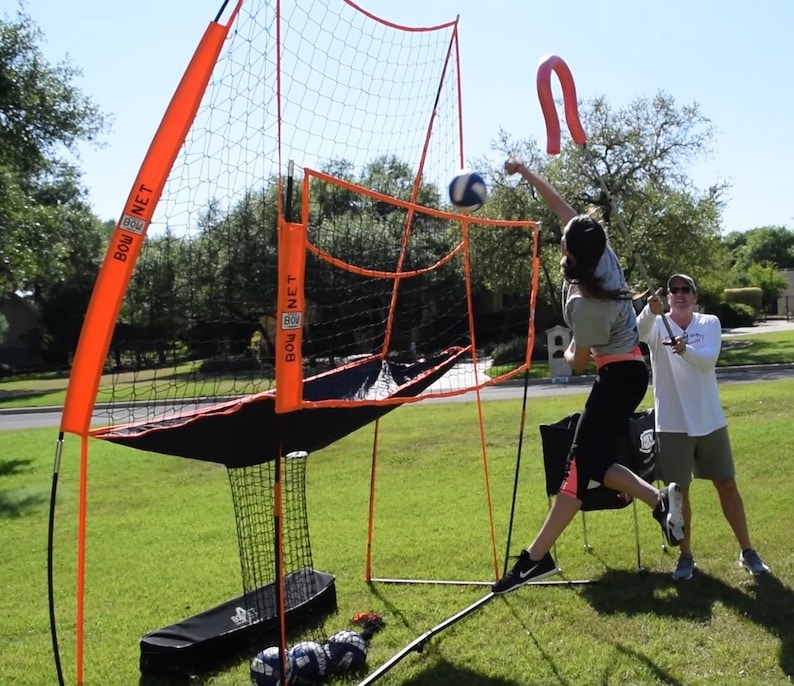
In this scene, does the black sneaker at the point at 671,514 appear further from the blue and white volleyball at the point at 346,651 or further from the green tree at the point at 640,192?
the green tree at the point at 640,192

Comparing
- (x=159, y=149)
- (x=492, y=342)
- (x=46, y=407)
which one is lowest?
(x=46, y=407)

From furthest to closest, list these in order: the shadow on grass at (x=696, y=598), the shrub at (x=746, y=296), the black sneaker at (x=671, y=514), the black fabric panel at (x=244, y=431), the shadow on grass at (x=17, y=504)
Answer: the shrub at (x=746, y=296)
the shadow on grass at (x=17, y=504)
the shadow on grass at (x=696, y=598)
the black sneaker at (x=671, y=514)
the black fabric panel at (x=244, y=431)

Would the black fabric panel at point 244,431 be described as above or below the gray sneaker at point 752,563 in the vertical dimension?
above

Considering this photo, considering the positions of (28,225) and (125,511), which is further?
(28,225)

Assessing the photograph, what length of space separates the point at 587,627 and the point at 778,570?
139 cm

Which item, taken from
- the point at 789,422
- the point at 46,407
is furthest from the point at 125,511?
the point at 46,407

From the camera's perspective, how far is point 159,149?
295 cm

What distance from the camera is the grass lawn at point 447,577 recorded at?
12.6 feet

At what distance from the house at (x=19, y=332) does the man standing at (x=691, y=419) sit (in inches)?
1912

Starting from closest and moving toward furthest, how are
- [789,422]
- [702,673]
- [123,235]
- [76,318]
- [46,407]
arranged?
[123,235], [702,673], [789,422], [46,407], [76,318]

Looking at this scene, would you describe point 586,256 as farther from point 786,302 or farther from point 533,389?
point 786,302

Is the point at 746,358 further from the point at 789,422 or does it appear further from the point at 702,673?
the point at 702,673

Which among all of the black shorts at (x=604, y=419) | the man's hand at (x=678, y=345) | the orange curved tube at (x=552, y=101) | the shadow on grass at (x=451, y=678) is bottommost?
the shadow on grass at (x=451, y=678)

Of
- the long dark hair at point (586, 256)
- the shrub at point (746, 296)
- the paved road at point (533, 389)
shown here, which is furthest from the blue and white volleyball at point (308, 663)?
the shrub at point (746, 296)
